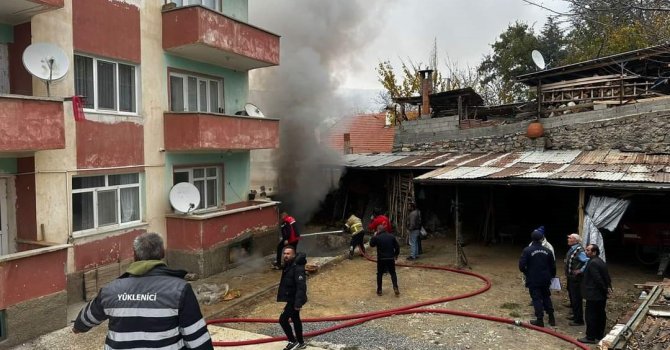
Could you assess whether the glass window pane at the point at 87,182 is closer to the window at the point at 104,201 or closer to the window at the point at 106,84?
the window at the point at 104,201

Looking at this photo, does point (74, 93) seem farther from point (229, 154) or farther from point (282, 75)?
point (282, 75)

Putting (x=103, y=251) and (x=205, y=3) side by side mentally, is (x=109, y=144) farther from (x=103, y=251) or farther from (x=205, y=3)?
(x=205, y=3)

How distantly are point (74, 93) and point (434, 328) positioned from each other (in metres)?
8.58

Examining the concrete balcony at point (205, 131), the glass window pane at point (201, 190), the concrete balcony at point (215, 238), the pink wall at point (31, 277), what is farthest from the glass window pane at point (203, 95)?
the pink wall at point (31, 277)

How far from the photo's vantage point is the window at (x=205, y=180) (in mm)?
12570

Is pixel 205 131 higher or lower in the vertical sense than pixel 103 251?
higher

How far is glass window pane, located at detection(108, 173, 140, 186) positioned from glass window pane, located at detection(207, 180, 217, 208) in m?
2.62

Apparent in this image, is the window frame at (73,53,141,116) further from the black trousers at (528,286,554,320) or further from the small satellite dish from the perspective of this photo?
the black trousers at (528,286,554,320)

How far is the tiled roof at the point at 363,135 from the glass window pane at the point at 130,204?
14.4 m

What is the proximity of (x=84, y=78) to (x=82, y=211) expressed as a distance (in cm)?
290

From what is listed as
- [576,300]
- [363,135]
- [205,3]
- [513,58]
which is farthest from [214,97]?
[513,58]

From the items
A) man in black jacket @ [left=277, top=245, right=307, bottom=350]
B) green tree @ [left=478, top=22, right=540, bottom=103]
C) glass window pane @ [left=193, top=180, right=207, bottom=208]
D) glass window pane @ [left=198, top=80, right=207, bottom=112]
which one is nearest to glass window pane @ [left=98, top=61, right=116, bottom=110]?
glass window pane @ [left=198, top=80, right=207, bottom=112]

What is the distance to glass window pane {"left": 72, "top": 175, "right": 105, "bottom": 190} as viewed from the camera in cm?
971

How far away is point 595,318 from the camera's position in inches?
279
